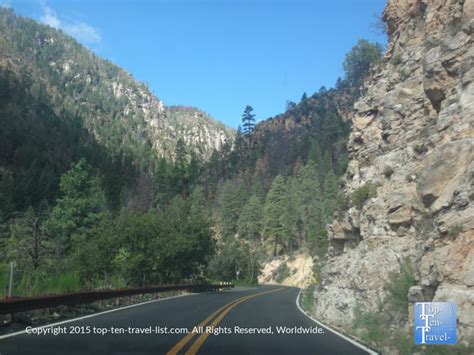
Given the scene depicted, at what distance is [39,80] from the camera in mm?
198500

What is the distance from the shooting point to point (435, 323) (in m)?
9.92

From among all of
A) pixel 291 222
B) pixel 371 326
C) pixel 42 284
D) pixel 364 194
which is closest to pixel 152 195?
pixel 291 222

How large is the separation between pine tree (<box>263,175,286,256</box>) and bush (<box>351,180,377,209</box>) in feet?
210

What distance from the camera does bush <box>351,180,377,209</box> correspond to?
70.1 ft

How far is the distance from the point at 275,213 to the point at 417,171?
237 ft

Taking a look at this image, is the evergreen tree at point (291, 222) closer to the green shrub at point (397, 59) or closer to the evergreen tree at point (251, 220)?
the evergreen tree at point (251, 220)

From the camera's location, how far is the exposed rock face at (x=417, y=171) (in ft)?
37.5

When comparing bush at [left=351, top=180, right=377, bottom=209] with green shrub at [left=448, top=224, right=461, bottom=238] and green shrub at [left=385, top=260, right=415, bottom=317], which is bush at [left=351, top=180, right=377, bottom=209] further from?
green shrub at [left=448, top=224, right=461, bottom=238]

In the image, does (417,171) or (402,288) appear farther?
(417,171)

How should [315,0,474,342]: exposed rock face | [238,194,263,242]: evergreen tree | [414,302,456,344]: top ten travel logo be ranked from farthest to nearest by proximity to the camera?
[238,194,263,242]: evergreen tree
[315,0,474,342]: exposed rock face
[414,302,456,344]: top ten travel logo

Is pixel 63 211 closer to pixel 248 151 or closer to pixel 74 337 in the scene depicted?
pixel 74 337

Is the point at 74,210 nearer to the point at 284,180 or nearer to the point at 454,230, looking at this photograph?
the point at 454,230

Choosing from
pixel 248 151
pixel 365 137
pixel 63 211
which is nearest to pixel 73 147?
pixel 248 151

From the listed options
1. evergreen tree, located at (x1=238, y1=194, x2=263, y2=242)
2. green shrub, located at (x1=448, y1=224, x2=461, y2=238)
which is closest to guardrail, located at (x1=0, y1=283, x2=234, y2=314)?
green shrub, located at (x1=448, y1=224, x2=461, y2=238)
